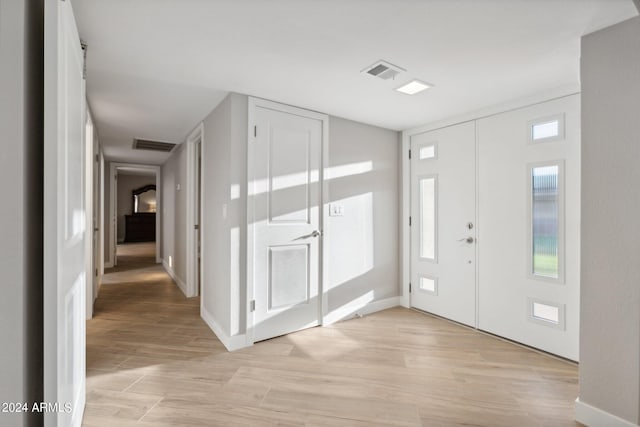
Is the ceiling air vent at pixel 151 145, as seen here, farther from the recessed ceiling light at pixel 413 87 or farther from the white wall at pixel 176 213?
the recessed ceiling light at pixel 413 87

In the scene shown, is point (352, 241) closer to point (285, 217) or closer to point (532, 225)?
point (285, 217)

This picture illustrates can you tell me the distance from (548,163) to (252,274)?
8.90 ft

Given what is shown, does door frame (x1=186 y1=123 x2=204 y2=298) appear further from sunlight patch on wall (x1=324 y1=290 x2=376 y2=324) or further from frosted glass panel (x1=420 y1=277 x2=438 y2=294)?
frosted glass panel (x1=420 y1=277 x2=438 y2=294)

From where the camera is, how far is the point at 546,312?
2.65m

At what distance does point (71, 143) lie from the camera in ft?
4.58

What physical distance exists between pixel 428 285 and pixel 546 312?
1201 millimetres

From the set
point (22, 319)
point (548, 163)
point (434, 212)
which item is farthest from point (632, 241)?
point (22, 319)

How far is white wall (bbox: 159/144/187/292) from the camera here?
4566mm

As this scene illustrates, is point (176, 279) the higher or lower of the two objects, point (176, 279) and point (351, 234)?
the lower

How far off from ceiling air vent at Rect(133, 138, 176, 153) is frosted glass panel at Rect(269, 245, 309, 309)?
9.73 feet

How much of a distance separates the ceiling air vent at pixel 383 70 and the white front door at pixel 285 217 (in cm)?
97

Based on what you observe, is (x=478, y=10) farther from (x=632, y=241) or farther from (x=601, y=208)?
(x=632, y=241)

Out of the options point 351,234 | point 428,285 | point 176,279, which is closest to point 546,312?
point 428,285

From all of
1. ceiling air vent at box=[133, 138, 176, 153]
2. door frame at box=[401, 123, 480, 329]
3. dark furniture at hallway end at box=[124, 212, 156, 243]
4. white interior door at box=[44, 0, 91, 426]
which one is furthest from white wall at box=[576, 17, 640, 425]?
dark furniture at hallway end at box=[124, 212, 156, 243]
